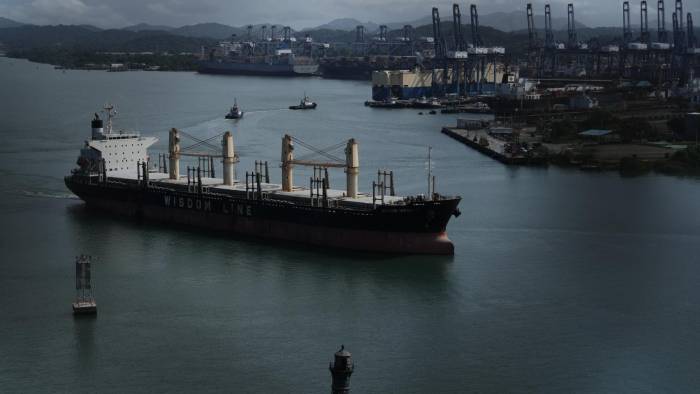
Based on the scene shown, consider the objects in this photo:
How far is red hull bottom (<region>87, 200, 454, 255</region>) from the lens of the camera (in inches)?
603

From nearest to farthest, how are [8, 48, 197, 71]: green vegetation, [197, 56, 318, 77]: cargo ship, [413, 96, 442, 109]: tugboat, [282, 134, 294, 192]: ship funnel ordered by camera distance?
[282, 134, 294, 192]: ship funnel
[413, 96, 442, 109]: tugboat
[197, 56, 318, 77]: cargo ship
[8, 48, 197, 71]: green vegetation

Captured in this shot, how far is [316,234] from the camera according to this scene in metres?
16.0

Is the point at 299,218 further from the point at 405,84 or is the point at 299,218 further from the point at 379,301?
the point at 405,84

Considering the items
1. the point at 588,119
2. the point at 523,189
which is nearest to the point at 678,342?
the point at 523,189

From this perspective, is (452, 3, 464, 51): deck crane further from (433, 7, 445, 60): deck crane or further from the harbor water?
the harbor water

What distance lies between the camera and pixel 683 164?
25.5 meters

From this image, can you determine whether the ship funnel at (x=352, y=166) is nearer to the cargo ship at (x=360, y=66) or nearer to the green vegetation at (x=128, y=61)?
the cargo ship at (x=360, y=66)

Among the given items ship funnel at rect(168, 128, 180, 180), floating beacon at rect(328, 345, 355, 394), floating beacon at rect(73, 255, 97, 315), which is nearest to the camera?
floating beacon at rect(328, 345, 355, 394)

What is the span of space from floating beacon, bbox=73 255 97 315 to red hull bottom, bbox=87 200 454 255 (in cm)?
405

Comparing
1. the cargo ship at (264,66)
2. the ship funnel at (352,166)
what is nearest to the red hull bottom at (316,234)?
the ship funnel at (352,166)

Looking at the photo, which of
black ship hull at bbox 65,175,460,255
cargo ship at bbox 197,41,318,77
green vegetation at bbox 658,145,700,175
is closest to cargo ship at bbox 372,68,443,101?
green vegetation at bbox 658,145,700,175

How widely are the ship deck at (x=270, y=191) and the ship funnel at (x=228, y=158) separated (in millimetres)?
129

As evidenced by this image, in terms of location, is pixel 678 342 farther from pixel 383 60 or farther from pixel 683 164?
pixel 383 60

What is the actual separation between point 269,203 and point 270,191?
0.80 metres
